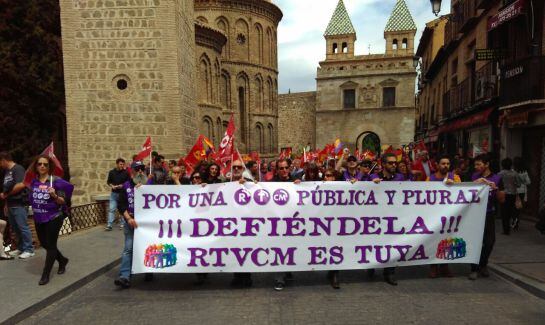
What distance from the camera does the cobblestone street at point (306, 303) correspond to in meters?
4.04

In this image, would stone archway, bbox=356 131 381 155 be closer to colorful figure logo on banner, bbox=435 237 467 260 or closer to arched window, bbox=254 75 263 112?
arched window, bbox=254 75 263 112

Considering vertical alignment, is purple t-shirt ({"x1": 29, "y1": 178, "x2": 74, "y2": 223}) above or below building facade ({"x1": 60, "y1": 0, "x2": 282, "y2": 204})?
below

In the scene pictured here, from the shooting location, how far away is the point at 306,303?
4449 millimetres

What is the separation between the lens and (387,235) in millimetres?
5051

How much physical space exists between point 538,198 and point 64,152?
18404 millimetres

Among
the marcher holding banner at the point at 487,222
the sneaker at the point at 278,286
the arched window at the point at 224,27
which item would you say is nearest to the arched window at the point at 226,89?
the arched window at the point at 224,27

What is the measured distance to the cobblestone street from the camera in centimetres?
404

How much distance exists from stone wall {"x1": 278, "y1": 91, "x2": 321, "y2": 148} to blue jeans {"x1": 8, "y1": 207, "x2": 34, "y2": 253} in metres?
40.5

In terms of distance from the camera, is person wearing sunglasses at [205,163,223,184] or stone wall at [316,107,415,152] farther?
stone wall at [316,107,415,152]

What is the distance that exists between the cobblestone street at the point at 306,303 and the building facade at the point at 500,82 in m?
3.19

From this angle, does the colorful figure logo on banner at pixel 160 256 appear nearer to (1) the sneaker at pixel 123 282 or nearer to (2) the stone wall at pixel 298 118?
(1) the sneaker at pixel 123 282

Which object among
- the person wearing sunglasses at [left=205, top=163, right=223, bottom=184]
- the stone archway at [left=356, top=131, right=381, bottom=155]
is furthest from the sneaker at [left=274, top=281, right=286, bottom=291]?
the stone archway at [left=356, top=131, right=381, bottom=155]

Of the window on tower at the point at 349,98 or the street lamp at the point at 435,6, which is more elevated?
the window on tower at the point at 349,98

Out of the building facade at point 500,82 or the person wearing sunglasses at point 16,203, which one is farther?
the building facade at point 500,82
